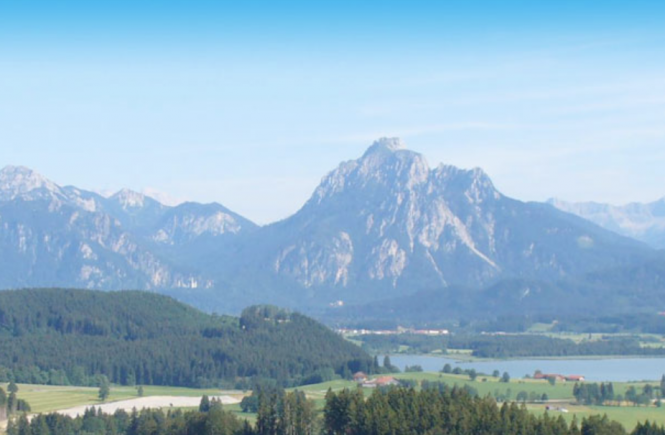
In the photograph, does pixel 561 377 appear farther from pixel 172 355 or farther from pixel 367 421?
pixel 367 421

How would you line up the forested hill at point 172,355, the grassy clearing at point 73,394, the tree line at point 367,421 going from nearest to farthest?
the tree line at point 367,421 < the grassy clearing at point 73,394 < the forested hill at point 172,355

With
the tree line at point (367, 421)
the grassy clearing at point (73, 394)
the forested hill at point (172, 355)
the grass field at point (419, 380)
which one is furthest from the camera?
the forested hill at point (172, 355)

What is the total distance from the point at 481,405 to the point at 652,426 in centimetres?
1059

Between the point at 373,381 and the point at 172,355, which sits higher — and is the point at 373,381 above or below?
below

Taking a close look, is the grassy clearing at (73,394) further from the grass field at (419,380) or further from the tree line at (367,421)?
the tree line at (367,421)

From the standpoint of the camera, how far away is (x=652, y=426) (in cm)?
9181

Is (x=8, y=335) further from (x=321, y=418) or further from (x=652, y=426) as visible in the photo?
(x=652, y=426)

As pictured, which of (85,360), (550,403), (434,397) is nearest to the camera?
(434,397)

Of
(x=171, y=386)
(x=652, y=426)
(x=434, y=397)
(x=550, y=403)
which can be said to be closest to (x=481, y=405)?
(x=434, y=397)

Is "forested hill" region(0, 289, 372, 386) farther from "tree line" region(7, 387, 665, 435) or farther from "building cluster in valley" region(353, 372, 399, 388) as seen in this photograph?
"tree line" region(7, 387, 665, 435)

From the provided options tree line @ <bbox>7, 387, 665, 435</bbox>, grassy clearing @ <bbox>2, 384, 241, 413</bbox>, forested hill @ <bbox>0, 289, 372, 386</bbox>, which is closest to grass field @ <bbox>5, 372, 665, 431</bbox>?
grassy clearing @ <bbox>2, 384, 241, 413</bbox>

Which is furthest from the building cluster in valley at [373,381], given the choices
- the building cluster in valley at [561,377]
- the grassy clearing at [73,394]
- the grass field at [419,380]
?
the building cluster in valley at [561,377]

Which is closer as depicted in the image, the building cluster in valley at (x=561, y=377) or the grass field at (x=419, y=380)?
the grass field at (x=419, y=380)

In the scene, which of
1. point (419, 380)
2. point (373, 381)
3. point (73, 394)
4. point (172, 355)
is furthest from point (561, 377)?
point (73, 394)
